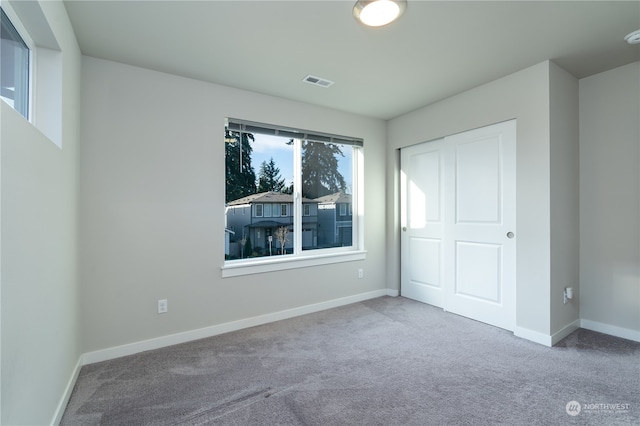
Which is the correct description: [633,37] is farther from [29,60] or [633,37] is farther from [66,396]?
[66,396]

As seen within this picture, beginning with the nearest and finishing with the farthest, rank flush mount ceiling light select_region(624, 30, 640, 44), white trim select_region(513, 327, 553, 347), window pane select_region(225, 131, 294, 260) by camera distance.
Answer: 1. flush mount ceiling light select_region(624, 30, 640, 44)
2. white trim select_region(513, 327, 553, 347)
3. window pane select_region(225, 131, 294, 260)

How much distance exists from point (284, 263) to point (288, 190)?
2.84 ft

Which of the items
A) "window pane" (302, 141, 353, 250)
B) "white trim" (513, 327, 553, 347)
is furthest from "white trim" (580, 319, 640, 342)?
"window pane" (302, 141, 353, 250)

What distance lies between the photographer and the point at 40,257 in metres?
1.45

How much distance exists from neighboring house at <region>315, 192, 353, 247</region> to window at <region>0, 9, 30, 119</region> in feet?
8.94

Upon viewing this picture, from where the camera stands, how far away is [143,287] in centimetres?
257

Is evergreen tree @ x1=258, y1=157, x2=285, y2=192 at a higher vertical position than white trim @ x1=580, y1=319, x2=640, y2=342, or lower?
higher

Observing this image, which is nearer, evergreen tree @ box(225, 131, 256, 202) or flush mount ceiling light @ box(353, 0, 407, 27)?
flush mount ceiling light @ box(353, 0, 407, 27)

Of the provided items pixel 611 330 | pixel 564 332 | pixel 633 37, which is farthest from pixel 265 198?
pixel 611 330

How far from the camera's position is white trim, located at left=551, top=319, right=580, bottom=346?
260 cm

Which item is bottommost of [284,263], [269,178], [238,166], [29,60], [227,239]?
[284,263]

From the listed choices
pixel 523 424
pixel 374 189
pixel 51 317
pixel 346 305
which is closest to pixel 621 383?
pixel 523 424

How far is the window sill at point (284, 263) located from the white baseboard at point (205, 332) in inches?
19.2

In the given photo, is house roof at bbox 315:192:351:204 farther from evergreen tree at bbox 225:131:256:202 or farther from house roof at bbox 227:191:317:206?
evergreen tree at bbox 225:131:256:202
